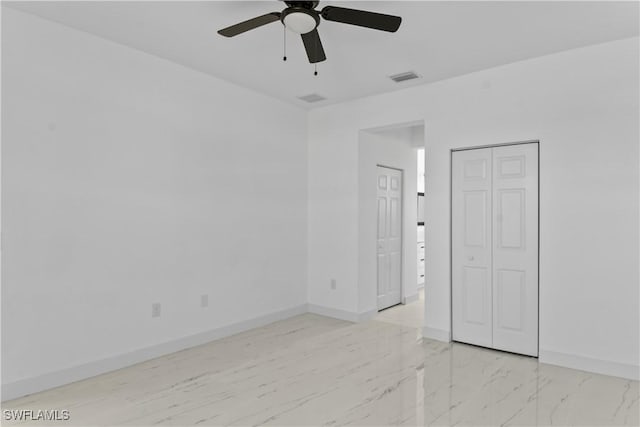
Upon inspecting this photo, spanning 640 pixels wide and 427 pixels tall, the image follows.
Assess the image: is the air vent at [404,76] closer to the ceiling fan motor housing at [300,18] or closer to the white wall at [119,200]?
the white wall at [119,200]

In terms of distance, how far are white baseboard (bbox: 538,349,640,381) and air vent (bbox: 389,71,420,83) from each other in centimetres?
295

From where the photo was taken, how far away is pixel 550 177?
3.76 meters

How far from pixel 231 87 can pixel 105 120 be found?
1.50 meters

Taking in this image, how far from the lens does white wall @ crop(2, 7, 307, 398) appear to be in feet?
10.00

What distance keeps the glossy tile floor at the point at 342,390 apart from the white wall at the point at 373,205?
3.91ft

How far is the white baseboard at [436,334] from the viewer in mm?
4348

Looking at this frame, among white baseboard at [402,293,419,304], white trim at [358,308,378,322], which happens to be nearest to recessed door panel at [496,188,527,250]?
white trim at [358,308,378,322]

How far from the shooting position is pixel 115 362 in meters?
3.54

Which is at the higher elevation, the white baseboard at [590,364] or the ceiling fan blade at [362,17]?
the ceiling fan blade at [362,17]

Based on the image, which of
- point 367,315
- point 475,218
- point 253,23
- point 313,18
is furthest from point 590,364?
point 253,23

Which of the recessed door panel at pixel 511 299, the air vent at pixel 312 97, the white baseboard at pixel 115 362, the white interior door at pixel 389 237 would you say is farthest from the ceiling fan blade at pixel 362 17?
the white baseboard at pixel 115 362

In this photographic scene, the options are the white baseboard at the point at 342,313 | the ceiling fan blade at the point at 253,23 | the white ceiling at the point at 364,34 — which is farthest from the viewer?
the white baseboard at the point at 342,313

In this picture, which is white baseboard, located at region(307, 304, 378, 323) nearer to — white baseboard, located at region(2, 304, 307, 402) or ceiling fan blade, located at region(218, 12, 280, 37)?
white baseboard, located at region(2, 304, 307, 402)

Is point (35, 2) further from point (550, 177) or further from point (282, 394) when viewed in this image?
point (550, 177)
